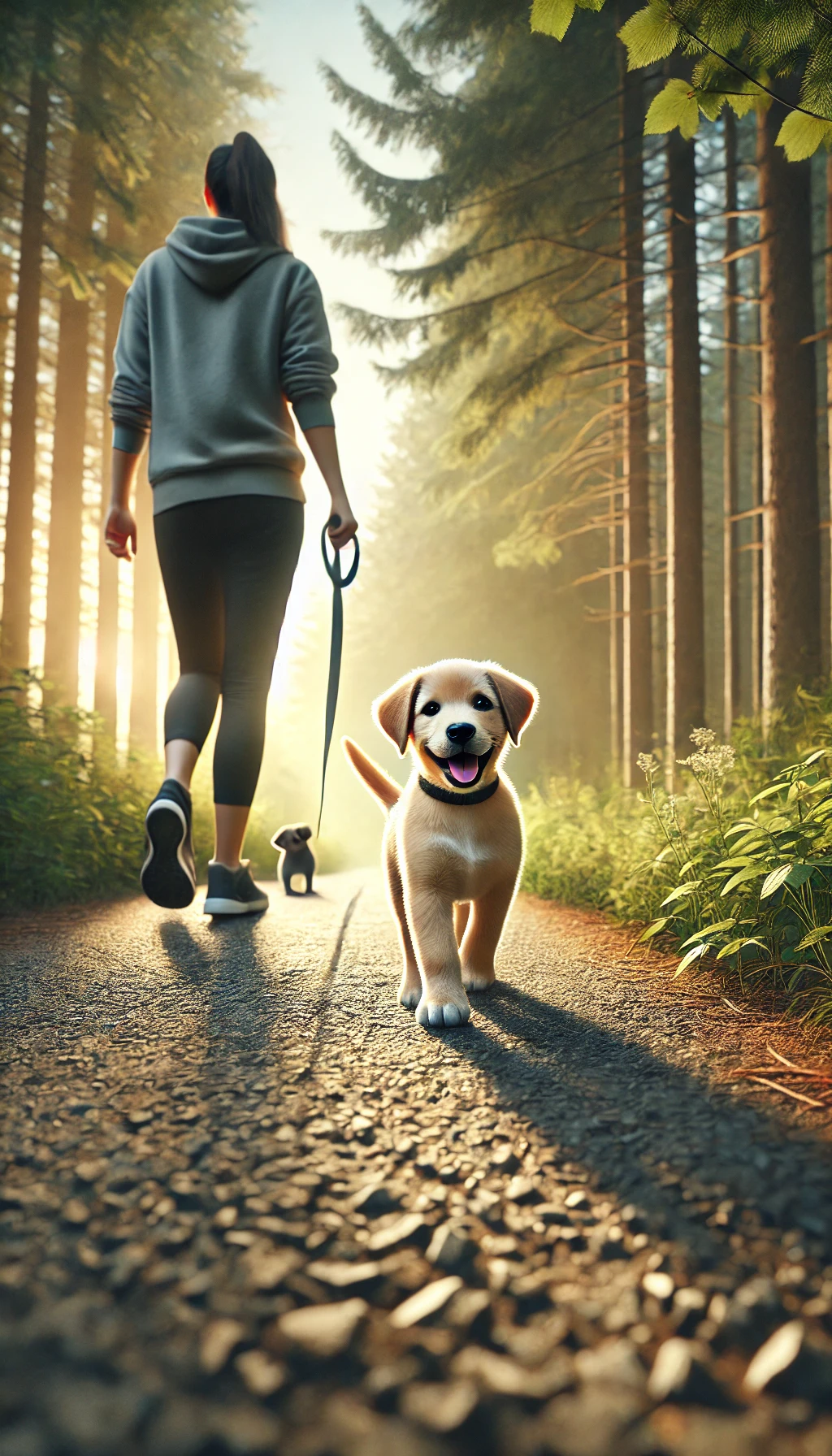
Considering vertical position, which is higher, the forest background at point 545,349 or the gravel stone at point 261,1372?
the forest background at point 545,349

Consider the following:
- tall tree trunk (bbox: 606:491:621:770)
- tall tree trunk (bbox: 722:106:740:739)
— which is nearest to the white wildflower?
tall tree trunk (bbox: 606:491:621:770)

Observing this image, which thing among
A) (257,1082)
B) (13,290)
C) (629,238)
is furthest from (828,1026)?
(13,290)

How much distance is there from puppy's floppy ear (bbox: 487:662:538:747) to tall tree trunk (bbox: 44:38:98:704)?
6.94m

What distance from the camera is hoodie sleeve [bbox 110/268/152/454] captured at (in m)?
3.33

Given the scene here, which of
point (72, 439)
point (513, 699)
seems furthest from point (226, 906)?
point (72, 439)

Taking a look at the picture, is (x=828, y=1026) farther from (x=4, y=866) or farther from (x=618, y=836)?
(x=4, y=866)

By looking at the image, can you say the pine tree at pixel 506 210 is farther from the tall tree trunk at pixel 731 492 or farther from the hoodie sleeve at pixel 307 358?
the hoodie sleeve at pixel 307 358

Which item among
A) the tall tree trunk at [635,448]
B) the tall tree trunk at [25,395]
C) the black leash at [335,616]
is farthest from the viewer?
the tall tree trunk at [25,395]

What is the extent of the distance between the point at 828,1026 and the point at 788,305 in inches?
235

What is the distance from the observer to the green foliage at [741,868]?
198cm

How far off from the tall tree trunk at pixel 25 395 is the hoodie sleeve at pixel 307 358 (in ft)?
19.4

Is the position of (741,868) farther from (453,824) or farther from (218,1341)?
(218,1341)

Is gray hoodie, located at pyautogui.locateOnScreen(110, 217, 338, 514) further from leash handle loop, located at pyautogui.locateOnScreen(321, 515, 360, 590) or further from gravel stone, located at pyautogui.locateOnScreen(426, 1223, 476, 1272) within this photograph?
gravel stone, located at pyautogui.locateOnScreen(426, 1223, 476, 1272)

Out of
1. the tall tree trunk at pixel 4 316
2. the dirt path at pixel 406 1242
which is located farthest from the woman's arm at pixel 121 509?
the tall tree trunk at pixel 4 316
